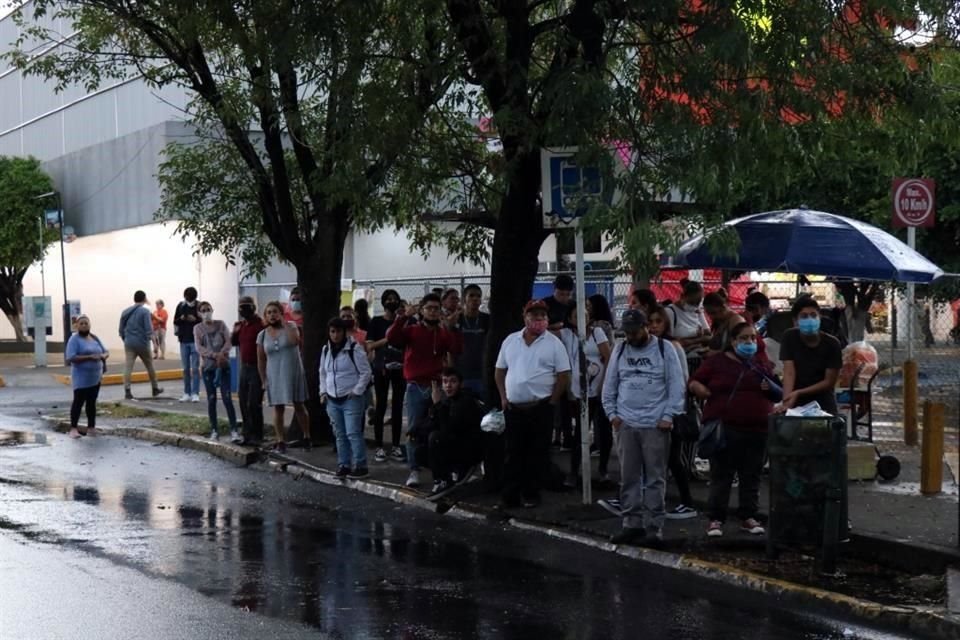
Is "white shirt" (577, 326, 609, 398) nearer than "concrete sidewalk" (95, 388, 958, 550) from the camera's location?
No

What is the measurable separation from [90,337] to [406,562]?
10.5 m

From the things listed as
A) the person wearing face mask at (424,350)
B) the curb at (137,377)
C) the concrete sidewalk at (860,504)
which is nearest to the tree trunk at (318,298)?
the concrete sidewalk at (860,504)

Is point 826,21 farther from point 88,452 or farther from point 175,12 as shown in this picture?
point 88,452

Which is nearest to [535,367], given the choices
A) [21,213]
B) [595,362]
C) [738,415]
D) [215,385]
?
[595,362]

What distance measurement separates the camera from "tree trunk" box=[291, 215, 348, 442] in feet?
55.5

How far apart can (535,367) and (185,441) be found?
7862mm

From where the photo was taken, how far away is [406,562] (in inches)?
403

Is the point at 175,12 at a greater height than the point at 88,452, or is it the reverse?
the point at 175,12

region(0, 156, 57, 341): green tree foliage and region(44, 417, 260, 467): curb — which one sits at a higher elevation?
region(0, 156, 57, 341): green tree foliage

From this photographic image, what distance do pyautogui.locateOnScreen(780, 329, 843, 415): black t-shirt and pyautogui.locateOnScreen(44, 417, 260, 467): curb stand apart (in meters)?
7.56

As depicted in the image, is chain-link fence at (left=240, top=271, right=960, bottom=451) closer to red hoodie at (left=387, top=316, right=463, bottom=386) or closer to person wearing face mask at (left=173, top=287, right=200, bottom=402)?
person wearing face mask at (left=173, top=287, right=200, bottom=402)

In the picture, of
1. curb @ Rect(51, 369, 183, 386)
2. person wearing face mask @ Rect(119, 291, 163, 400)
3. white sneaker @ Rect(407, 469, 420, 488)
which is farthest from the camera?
curb @ Rect(51, 369, 183, 386)

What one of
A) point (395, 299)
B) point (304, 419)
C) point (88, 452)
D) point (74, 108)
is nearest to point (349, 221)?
point (395, 299)

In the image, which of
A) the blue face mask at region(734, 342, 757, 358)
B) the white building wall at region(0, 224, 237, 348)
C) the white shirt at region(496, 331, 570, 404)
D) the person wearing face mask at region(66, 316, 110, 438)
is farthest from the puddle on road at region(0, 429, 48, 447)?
the white building wall at region(0, 224, 237, 348)
